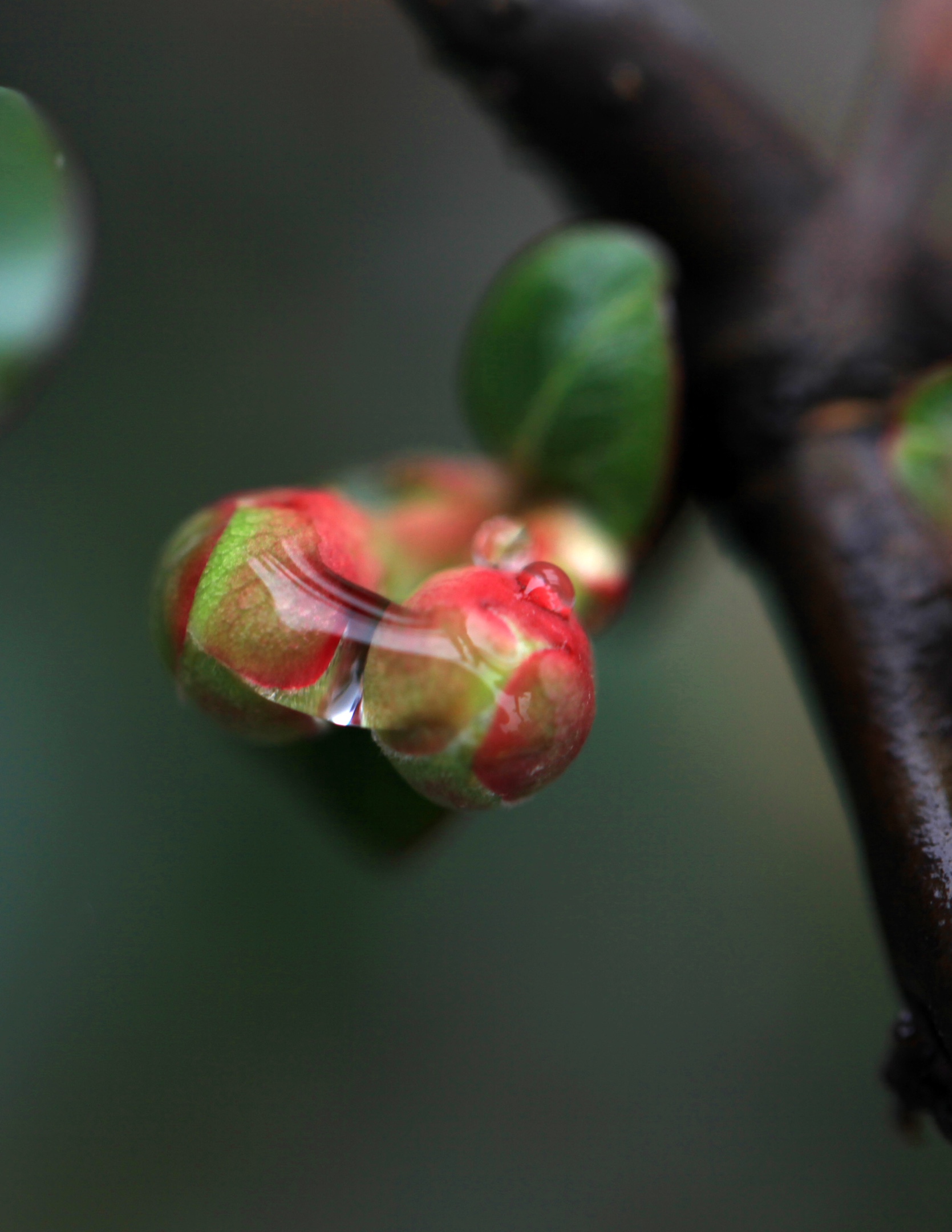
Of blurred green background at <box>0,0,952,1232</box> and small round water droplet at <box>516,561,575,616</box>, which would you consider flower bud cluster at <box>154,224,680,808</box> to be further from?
blurred green background at <box>0,0,952,1232</box>

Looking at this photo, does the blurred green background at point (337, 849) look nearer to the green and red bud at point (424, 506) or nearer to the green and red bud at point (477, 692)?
the green and red bud at point (424, 506)

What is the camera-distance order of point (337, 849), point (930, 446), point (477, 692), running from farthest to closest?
point (337, 849) → point (930, 446) → point (477, 692)

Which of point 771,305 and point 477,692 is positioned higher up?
point 771,305

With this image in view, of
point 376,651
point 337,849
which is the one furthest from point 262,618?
point 337,849

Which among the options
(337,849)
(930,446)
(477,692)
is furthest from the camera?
(337,849)

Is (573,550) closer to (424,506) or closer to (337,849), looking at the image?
(424,506)

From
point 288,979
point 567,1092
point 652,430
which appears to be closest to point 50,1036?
point 288,979
